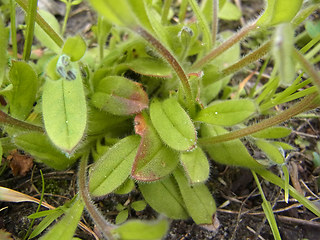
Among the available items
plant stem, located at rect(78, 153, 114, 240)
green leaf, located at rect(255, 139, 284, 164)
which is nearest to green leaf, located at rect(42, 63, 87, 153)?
plant stem, located at rect(78, 153, 114, 240)

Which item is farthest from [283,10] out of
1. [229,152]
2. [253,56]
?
[229,152]

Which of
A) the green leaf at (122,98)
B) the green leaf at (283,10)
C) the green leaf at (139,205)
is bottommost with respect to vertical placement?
the green leaf at (139,205)

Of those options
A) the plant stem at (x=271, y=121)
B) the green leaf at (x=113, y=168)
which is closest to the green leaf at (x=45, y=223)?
the green leaf at (x=113, y=168)

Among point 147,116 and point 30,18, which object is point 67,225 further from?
point 30,18

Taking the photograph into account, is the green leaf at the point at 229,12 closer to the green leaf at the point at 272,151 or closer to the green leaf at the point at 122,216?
the green leaf at the point at 272,151

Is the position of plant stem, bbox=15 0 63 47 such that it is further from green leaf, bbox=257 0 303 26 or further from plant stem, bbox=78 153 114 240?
green leaf, bbox=257 0 303 26

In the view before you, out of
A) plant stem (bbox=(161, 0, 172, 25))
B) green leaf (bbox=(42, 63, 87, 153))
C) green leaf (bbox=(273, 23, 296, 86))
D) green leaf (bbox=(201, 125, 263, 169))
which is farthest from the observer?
plant stem (bbox=(161, 0, 172, 25))
